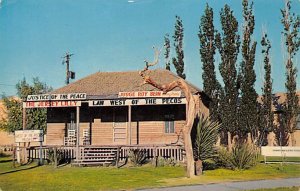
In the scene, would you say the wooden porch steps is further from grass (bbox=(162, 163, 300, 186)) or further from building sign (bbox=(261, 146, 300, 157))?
building sign (bbox=(261, 146, 300, 157))

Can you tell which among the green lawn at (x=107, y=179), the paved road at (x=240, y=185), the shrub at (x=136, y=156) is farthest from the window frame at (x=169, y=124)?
the paved road at (x=240, y=185)

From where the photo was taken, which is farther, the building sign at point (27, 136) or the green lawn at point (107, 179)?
the building sign at point (27, 136)

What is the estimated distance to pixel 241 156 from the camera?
15633 millimetres

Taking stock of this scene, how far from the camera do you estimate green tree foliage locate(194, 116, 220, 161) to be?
14.8m

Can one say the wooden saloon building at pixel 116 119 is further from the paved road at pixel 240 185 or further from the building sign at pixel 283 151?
the paved road at pixel 240 185

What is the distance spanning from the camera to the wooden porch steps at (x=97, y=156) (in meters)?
18.4

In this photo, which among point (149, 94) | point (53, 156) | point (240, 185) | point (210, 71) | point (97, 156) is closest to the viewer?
point (240, 185)

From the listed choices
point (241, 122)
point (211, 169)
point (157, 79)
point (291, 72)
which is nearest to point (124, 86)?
point (157, 79)

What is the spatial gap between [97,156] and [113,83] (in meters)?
6.17

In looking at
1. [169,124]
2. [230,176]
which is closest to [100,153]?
[169,124]

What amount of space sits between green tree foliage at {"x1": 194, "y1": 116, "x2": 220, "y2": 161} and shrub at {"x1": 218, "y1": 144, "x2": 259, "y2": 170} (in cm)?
104

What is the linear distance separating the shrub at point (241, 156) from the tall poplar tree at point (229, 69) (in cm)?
671

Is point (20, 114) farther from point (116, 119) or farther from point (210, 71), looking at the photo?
point (210, 71)

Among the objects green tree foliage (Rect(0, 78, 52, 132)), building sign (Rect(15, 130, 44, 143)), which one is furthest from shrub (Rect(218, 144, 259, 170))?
green tree foliage (Rect(0, 78, 52, 132))
